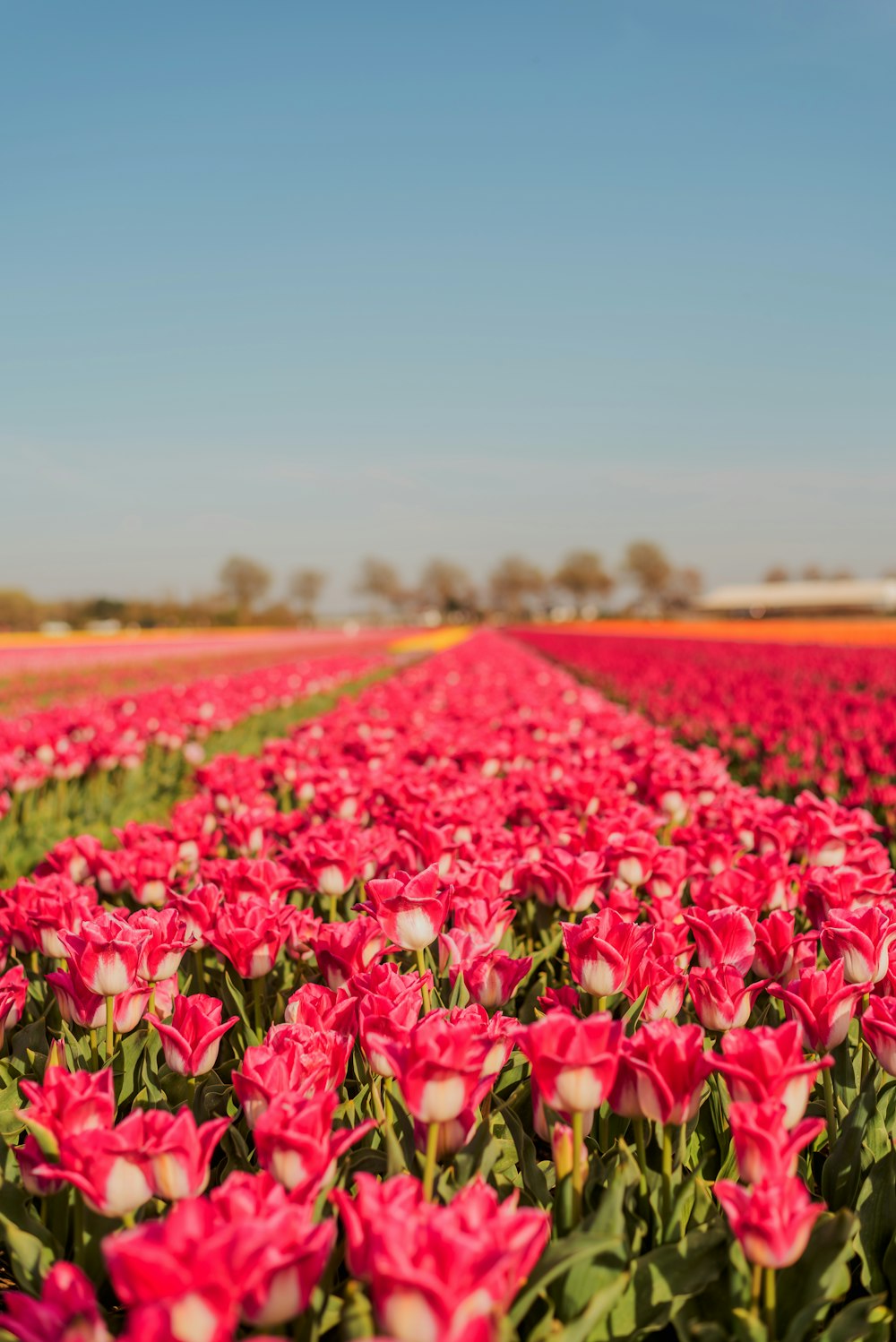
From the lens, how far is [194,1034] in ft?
5.89

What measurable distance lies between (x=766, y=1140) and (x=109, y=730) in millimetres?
6053

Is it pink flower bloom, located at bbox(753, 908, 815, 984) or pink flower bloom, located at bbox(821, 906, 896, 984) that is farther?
pink flower bloom, located at bbox(753, 908, 815, 984)

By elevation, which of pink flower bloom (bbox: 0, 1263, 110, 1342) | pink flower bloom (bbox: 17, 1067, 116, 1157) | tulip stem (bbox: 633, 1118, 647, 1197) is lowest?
tulip stem (bbox: 633, 1118, 647, 1197)

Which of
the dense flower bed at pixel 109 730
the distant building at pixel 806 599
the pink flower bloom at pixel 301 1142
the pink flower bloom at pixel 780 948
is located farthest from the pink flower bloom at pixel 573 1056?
the distant building at pixel 806 599

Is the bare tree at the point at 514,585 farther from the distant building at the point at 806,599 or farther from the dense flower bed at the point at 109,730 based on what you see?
the dense flower bed at the point at 109,730

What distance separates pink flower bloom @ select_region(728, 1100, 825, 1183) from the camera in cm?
132

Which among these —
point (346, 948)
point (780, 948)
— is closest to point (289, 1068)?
point (346, 948)

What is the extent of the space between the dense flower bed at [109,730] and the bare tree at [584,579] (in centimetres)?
13450

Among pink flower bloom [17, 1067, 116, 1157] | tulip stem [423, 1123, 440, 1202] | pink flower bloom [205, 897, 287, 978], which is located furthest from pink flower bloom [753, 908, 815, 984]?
pink flower bloom [17, 1067, 116, 1157]

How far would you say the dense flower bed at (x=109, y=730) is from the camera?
6.07m

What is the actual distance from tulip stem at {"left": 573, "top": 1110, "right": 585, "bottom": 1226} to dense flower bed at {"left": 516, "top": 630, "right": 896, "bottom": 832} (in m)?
3.29

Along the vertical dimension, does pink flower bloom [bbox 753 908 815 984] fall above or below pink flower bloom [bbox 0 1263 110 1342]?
above

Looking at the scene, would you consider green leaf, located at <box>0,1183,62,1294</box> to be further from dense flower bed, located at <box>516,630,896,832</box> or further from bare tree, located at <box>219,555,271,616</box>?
bare tree, located at <box>219,555,271,616</box>

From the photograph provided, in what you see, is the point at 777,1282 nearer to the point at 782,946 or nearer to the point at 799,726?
the point at 782,946
